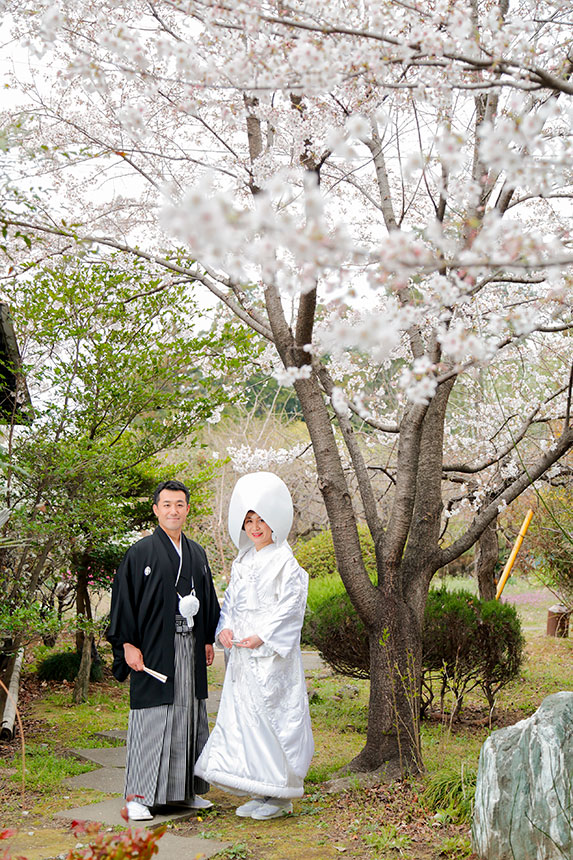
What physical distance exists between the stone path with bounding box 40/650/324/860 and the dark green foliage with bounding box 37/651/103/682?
7.11ft

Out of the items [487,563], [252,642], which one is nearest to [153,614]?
[252,642]

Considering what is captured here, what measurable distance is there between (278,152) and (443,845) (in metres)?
4.07

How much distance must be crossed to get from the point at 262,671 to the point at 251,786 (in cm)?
54

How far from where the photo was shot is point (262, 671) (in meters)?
4.21

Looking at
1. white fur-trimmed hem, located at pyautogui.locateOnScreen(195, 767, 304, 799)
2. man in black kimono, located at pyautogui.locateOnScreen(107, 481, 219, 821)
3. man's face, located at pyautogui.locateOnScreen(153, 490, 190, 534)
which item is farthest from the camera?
man's face, located at pyautogui.locateOnScreen(153, 490, 190, 534)

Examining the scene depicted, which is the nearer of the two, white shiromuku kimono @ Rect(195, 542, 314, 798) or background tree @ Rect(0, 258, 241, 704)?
white shiromuku kimono @ Rect(195, 542, 314, 798)

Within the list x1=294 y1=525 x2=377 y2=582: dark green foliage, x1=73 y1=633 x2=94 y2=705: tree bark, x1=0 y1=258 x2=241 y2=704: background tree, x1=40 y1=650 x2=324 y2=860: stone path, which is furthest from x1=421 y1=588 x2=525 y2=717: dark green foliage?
x1=294 y1=525 x2=377 y2=582: dark green foliage

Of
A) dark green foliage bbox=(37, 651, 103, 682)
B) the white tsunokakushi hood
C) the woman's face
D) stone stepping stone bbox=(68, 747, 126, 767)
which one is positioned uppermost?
the white tsunokakushi hood

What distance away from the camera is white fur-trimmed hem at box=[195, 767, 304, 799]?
13.2 feet

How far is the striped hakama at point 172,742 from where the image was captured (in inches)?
162

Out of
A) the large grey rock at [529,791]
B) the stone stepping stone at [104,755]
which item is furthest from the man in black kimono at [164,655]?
the large grey rock at [529,791]

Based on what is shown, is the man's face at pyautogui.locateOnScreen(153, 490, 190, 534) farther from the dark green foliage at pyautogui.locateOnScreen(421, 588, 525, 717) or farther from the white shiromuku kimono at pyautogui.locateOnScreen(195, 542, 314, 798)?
the dark green foliage at pyautogui.locateOnScreen(421, 588, 525, 717)

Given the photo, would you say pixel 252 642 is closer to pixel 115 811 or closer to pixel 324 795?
pixel 324 795

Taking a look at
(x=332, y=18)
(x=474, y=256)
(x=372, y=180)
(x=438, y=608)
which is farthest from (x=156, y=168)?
(x=474, y=256)
